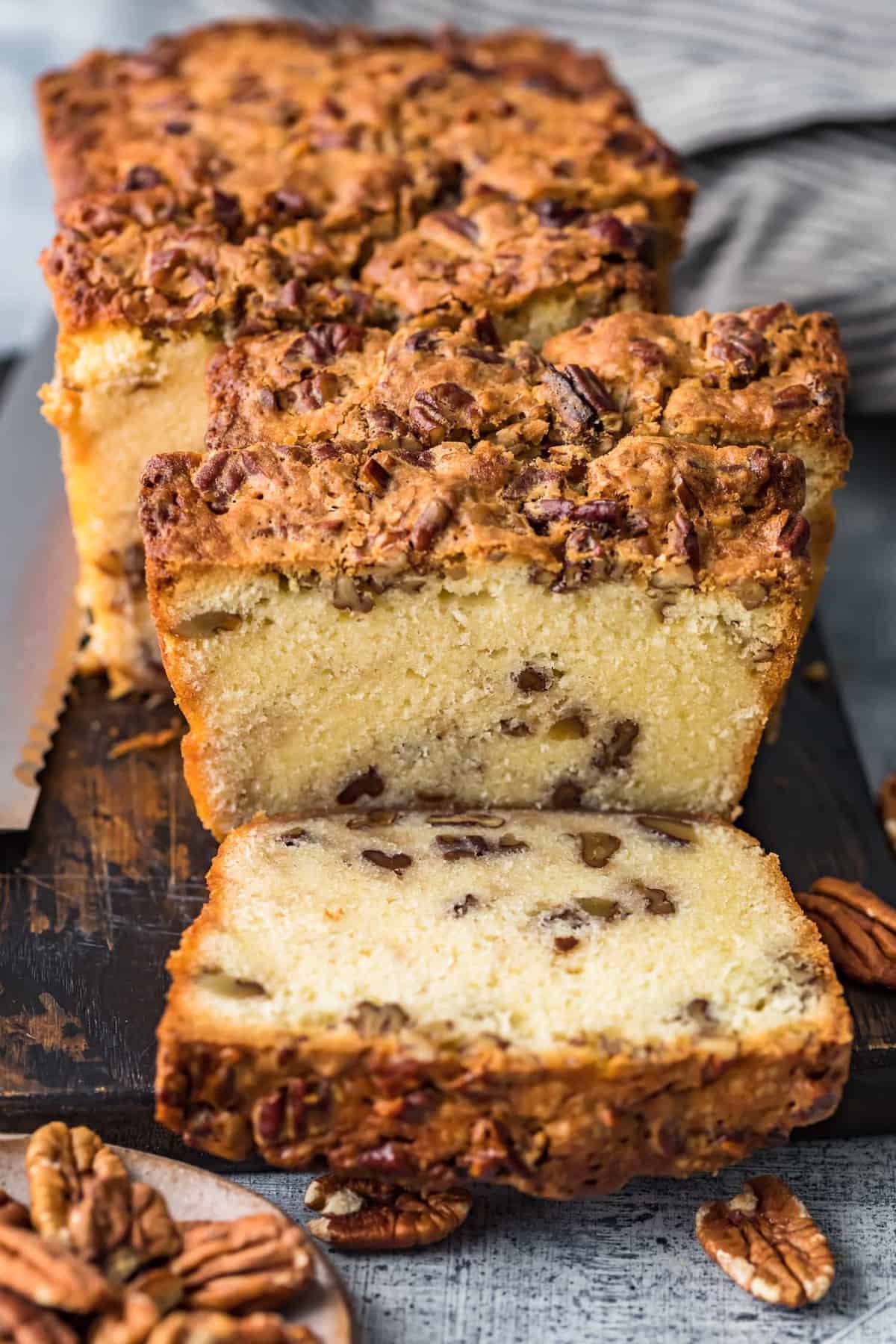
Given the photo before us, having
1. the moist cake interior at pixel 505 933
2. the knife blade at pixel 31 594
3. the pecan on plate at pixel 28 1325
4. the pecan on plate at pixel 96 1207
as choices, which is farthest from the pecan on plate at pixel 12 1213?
the knife blade at pixel 31 594

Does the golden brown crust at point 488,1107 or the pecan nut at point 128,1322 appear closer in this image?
the pecan nut at point 128,1322

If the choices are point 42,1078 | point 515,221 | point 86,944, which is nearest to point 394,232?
point 515,221

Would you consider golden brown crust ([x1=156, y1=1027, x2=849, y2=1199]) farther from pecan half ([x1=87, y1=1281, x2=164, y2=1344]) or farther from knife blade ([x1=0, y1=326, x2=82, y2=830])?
knife blade ([x1=0, y1=326, x2=82, y2=830])

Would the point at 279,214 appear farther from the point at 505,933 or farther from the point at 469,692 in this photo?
the point at 505,933

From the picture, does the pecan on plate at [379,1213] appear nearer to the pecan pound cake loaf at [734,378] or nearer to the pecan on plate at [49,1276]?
the pecan on plate at [49,1276]

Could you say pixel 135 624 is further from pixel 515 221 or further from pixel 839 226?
pixel 839 226

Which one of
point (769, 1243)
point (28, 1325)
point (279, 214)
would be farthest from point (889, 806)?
point (28, 1325)
